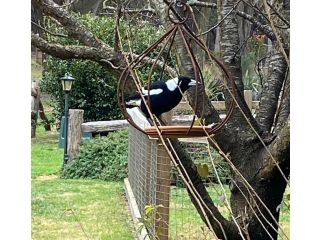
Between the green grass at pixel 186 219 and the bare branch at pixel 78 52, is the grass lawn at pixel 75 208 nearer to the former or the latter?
the green grass at pixel 186 219

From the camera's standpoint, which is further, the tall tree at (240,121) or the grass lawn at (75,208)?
the grass lawn at (75,208)

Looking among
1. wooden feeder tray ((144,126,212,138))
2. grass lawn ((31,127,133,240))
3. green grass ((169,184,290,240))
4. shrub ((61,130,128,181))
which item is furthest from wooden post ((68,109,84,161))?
wooden feeder tray ((144,126,212,138))

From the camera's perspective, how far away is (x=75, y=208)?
5.05 meters

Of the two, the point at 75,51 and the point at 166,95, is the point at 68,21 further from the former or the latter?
the point at 166,95

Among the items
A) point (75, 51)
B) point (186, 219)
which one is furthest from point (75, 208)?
point (75, 51)

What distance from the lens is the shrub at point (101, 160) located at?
6102mm

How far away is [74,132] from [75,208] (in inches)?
70.4

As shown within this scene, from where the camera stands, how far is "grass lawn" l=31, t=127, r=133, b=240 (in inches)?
167

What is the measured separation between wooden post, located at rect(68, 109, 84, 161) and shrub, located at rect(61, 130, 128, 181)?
11 cm

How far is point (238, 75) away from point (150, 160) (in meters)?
1.03

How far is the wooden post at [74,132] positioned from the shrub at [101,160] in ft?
0.35

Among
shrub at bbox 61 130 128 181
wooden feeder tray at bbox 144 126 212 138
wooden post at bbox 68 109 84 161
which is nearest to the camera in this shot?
wooden feeder tray at bbox 144 126 212 138

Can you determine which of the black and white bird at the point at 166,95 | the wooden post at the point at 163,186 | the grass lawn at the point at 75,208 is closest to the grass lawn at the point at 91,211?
the grass lawn at the point at 75,208

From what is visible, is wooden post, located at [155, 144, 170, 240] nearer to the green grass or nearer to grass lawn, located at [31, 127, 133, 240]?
grass lawn, located at [31, 127, 133, 240]
